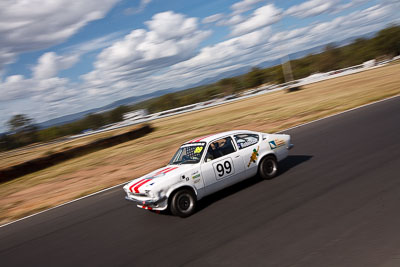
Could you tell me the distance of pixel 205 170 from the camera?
708 centimetres

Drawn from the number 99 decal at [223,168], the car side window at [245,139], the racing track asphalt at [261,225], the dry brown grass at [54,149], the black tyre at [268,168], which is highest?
the dry brown grass at [54,149]

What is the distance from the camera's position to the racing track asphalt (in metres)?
4.52

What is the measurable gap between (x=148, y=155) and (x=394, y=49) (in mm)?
77004

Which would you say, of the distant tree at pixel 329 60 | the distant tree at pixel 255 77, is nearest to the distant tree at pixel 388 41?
the distant tree at pixel 329 60

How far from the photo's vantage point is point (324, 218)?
531 centimetres

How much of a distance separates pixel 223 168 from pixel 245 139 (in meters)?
1.12

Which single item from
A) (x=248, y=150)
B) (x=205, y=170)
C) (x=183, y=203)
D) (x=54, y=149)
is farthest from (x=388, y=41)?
(x=183, y=203)

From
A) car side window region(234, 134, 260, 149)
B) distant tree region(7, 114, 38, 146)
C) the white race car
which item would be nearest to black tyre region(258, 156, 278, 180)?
the white race car

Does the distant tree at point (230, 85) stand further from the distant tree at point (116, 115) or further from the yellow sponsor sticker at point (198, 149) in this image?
the yellow sponsor sticker at point (198, 149)

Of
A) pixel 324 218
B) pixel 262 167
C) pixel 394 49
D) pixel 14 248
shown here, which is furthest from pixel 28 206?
pixel 394 49

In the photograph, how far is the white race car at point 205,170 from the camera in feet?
21.7

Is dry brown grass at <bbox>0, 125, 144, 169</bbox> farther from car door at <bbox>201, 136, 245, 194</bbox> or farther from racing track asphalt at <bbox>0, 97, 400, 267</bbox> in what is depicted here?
car door at <bbox>201, 136, 245, 194</bbox>

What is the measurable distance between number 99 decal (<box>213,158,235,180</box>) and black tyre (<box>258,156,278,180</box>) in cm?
93

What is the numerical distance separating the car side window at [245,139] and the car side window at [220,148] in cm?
20
